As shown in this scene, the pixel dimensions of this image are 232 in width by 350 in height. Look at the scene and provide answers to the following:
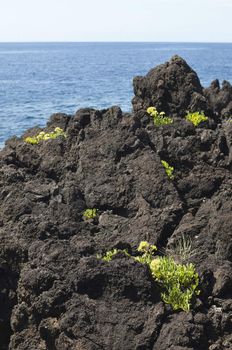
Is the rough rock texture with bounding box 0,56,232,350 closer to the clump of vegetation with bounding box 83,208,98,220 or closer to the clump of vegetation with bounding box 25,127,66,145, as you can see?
the clump of vegetation with bounding box 83,208,98,220

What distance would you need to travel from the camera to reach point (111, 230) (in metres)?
12.3

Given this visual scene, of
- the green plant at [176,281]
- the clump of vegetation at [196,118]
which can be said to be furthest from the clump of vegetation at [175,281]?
the clump of vegetation at [196,118]

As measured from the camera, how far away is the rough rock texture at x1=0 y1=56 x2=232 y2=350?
30.2ft

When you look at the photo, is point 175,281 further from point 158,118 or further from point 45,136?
point 158,118

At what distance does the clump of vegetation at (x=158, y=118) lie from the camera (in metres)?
17.5

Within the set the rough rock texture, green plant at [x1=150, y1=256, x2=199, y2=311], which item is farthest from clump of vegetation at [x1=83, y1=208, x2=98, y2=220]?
green plant at [x1=150, y1=256, x2=199, y2=311]

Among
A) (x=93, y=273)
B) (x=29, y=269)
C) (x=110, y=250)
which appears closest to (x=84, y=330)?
(x=93, y=273)

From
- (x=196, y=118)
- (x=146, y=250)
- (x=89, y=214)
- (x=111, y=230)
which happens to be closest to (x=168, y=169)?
(x=89, y=214)

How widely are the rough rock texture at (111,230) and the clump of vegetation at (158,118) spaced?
31 cm

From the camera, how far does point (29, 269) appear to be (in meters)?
10.0

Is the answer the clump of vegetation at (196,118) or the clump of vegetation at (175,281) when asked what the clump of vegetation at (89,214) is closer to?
the clump of vegetation at (175,281)

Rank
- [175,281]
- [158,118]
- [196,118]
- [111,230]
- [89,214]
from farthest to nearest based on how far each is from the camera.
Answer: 1. [158,118]
2. [196,118]
3. [89,214]
4. [111,230]
5. [175,281]

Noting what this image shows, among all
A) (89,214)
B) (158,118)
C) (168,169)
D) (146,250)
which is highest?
(158,118)

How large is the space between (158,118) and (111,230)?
21.5 feet
